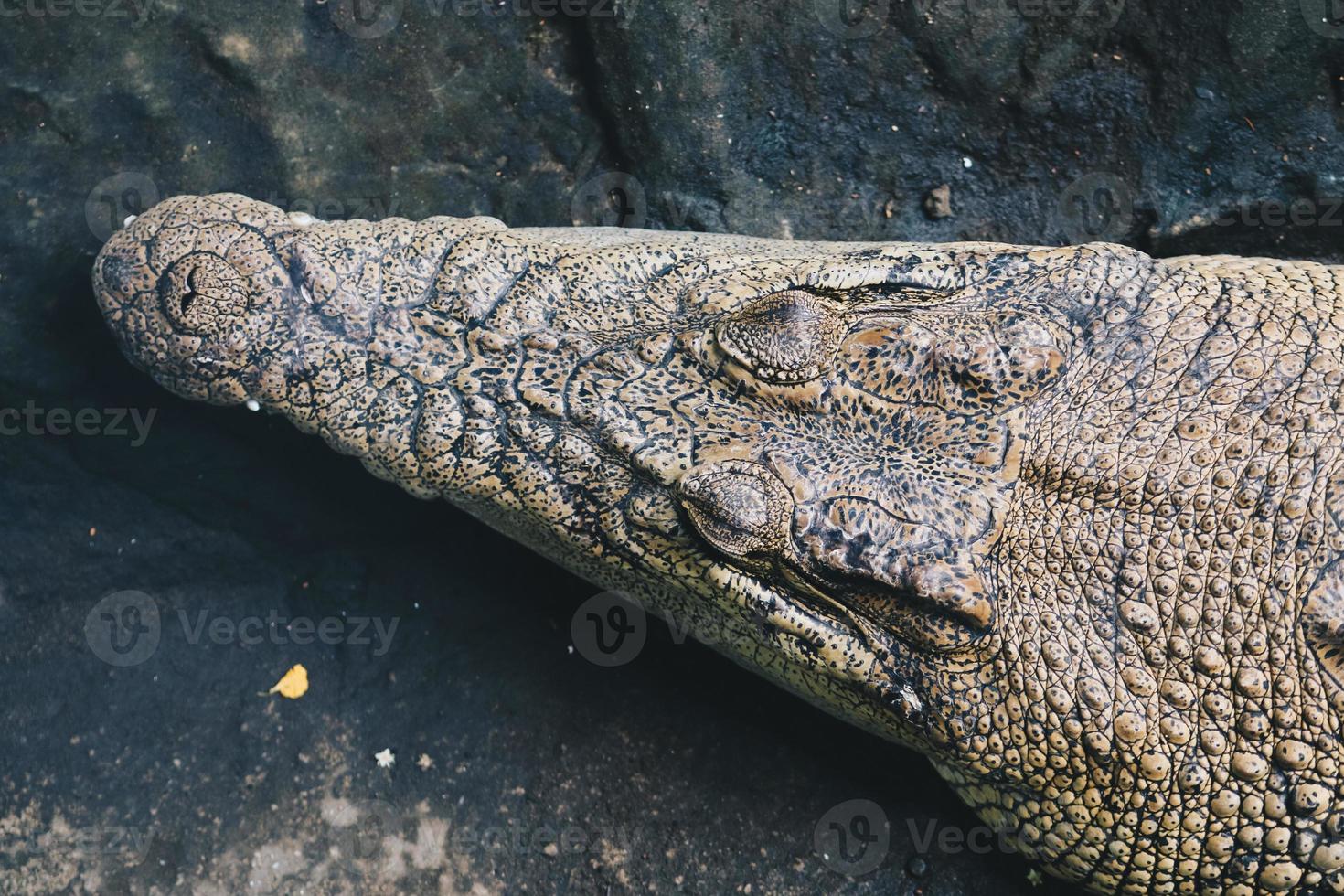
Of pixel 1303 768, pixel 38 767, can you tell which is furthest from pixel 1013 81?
pixel 38 767

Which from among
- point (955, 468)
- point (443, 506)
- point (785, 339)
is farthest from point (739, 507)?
point (443, 506)

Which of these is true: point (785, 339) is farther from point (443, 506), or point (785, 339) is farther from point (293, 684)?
point (293, 684)

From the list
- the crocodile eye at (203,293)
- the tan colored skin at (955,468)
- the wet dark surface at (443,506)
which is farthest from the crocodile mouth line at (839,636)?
the crocodile eye at (203,293)

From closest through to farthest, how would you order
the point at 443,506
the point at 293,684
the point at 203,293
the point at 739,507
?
1. the point at 739,507
2. the point at 203,293
3. the point at 293,684
4. the point at 443,506

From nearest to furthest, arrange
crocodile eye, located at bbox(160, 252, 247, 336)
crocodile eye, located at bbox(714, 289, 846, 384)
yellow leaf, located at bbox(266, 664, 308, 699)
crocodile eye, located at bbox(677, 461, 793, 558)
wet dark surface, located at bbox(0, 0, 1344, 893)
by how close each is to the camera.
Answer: crocodile eye, located at bbox(677, 461, 793, 558)
crocodile eye, located at bbox(714, 289, 846, 384)
crocodile eye, located at bbox(160, 252, 247, 336)
wet dark surface, located at bbox(0, 0, 1344, 893)
yellow leaf, located at bbox(266, 664, 308, 699)

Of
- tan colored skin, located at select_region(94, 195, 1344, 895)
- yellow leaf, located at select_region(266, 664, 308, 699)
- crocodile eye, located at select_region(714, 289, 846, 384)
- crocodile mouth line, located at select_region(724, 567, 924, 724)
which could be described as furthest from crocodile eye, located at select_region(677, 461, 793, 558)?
yellow leaf, located at select_region(266, 664, 308, 699)

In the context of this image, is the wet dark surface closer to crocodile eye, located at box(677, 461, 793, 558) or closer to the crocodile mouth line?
the crocodile mouth line

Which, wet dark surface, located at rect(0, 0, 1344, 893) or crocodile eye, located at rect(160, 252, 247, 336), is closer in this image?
crocodile eye, located at rect(160, 252, 247, 336)

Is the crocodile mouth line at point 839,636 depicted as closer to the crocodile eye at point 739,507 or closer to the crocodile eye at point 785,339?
the crocodile eye at point 739,507
